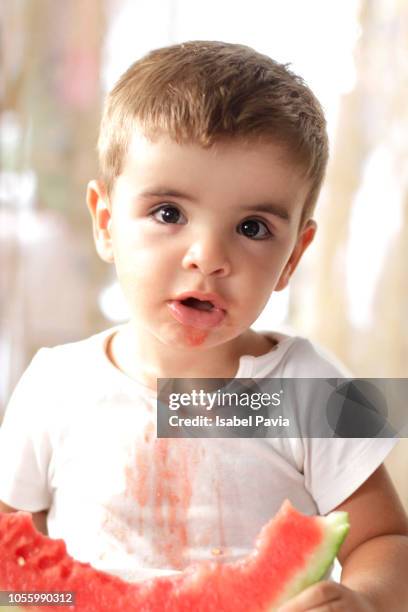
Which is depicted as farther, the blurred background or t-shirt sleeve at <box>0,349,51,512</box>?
the blurred background

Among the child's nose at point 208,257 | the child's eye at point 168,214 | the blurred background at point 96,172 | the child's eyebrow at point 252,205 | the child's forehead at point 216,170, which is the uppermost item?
the child's forehead at point 216,170

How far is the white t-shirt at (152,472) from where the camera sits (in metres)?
0.77

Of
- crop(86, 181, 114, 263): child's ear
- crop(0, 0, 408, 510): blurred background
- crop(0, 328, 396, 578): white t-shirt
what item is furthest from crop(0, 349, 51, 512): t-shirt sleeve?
crop(0, 0, 408, 510): blurred background

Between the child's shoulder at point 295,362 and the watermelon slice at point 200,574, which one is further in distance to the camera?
the child's shoulder at point 295,362

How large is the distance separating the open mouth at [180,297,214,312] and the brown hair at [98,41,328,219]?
12cm

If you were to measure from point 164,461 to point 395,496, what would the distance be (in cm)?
19

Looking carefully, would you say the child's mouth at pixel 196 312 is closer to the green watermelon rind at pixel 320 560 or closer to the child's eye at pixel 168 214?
the child's eye at pixel 168 214

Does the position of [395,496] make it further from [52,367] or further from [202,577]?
[52,367]

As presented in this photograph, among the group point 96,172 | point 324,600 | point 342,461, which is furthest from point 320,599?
point 96,172

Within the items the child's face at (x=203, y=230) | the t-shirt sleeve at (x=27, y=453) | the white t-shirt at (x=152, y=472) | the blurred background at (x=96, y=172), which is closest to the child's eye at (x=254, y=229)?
the child's face at (x=203, y=230)

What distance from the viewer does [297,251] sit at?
83cm

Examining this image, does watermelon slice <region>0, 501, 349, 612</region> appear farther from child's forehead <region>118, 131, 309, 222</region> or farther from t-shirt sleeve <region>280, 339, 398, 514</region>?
child's forehead <region>118, 131, 309, 222</region>

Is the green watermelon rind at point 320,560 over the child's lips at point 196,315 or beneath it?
beneath

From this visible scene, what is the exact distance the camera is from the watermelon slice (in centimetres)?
65
